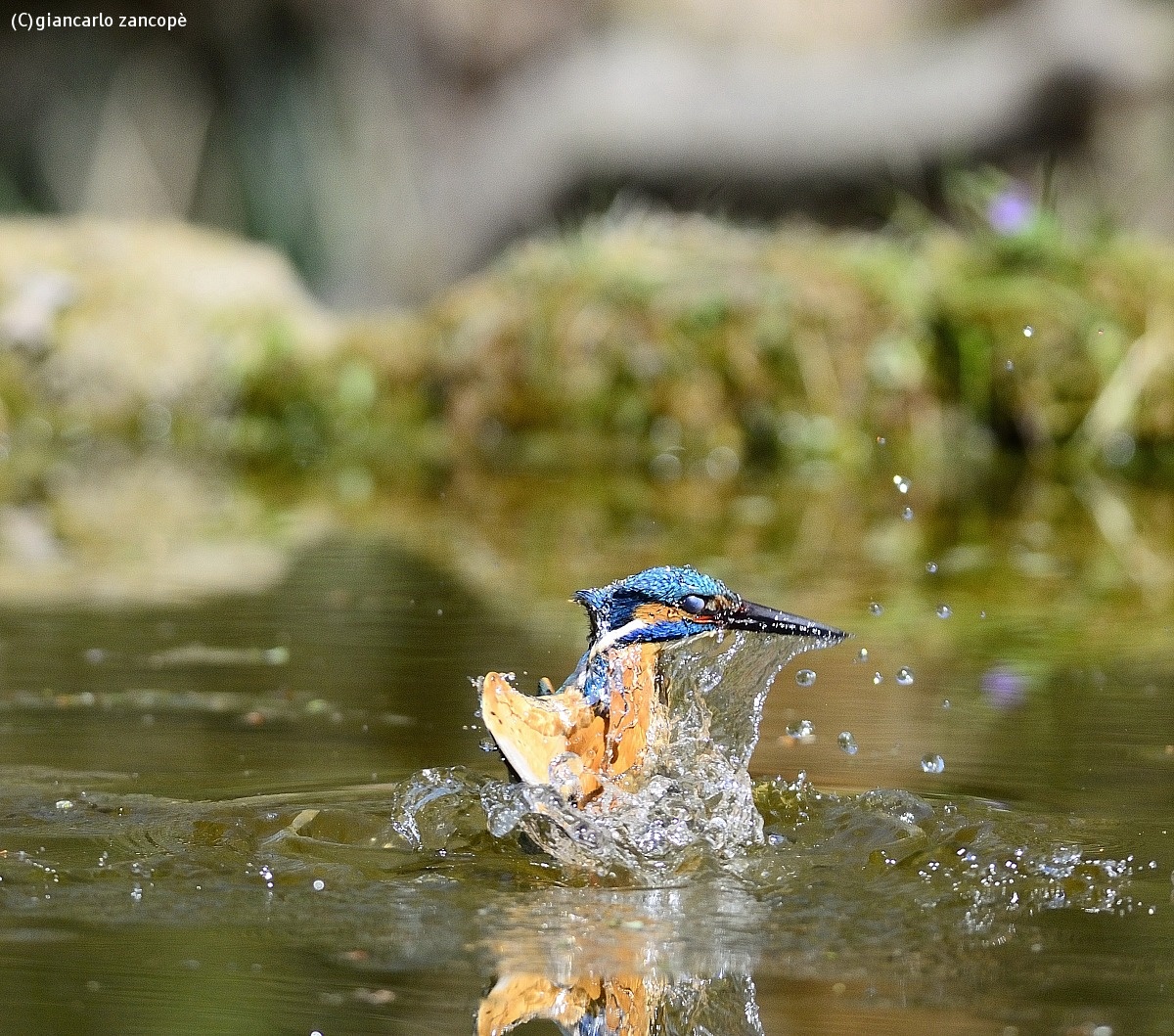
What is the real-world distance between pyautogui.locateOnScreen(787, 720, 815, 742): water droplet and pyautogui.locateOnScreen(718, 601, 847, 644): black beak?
20.4 inches

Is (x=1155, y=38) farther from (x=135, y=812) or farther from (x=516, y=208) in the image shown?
(x=135, y=812)

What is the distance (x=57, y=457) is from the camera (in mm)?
10328

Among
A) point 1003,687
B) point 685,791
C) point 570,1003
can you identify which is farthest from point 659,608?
point 1003,687

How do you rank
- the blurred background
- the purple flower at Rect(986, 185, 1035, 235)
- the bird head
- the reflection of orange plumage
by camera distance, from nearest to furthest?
the reflection of orange plumage, the bird head, the purple flower at Rect(986, 185, 1035, 235), the blurred background

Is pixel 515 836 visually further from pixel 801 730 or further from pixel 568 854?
pixel 801 730

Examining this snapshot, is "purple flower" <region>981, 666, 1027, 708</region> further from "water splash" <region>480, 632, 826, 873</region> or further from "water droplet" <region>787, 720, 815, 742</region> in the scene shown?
"water splash" <region>480, 632, 826, 873</region>

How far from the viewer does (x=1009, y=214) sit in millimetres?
9992

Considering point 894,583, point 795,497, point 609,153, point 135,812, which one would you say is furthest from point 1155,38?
point 135,812

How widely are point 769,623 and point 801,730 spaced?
0.74 meters

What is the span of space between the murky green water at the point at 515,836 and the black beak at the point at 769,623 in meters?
0.28

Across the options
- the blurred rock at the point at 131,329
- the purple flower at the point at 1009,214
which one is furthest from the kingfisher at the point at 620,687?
the blurred rock at the point at 131,329

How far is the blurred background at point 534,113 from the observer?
1335 cm

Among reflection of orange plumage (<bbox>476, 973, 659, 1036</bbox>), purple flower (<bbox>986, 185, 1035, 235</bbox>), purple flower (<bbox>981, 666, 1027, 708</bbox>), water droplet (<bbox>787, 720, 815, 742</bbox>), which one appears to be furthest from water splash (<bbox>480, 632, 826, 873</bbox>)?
purple flower (<bbox>986, 185, 1035, 235</bbox>)

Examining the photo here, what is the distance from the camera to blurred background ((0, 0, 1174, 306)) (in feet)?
43.8
